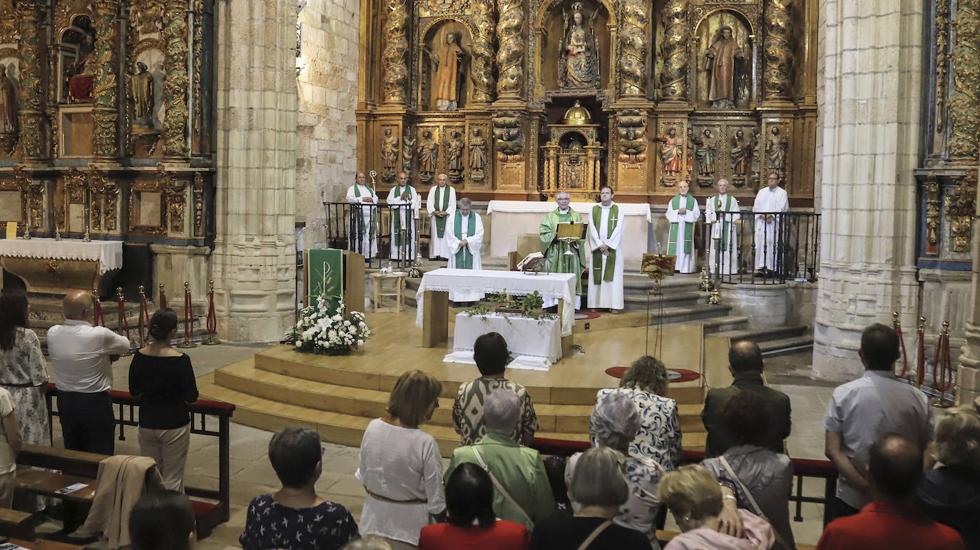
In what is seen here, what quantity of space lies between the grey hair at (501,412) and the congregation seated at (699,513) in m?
0.85

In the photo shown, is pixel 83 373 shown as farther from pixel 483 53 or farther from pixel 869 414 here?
pixel 483 53

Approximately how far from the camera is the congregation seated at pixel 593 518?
118 inches

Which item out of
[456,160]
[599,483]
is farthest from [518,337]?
[456,160]

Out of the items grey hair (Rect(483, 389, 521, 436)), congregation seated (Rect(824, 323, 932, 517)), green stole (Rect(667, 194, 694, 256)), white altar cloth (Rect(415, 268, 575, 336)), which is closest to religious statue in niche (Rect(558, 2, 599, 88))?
green stole (Rect(667, 194, 694, 256))

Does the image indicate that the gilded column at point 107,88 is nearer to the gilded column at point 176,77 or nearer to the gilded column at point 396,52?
the gilded column at point 176,77

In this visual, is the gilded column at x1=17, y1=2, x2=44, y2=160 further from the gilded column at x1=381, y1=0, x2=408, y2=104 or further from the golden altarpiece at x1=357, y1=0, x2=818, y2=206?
the gilded column at x1=381, y1=0, x2=408, y2=104

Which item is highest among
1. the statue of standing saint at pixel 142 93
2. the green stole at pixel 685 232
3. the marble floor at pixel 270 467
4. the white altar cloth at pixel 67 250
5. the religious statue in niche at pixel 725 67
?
the religious statue in niche at pixel 725 67

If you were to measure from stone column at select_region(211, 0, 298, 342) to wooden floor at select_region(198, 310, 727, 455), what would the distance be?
8.56ft

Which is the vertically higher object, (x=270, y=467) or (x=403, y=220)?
(x=403, y=220)

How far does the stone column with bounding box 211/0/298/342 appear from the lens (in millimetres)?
12664

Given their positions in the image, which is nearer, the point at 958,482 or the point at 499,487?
the point at 958,482

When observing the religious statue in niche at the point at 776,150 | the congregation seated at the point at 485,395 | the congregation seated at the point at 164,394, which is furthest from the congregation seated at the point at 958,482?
the religious statue in niche at the point at 776,150

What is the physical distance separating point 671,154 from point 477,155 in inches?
143

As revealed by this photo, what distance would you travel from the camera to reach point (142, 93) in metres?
13.1
